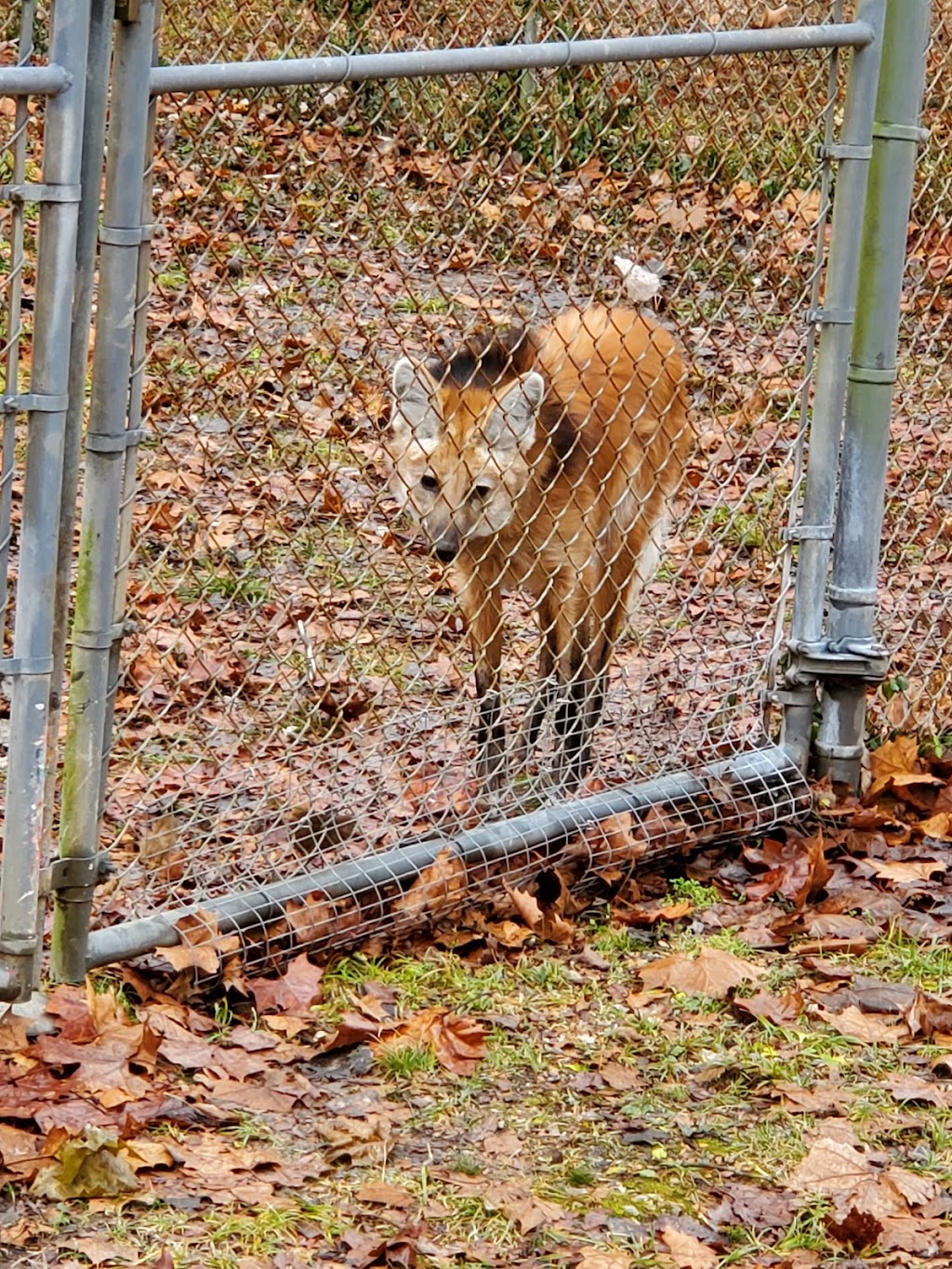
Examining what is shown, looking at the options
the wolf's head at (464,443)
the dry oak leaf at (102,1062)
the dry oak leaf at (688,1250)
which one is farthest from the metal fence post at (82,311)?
the wolf's head at (464,443)

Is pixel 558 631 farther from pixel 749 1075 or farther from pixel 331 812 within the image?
pixel 749 1075

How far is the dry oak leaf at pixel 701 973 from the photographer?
410cm

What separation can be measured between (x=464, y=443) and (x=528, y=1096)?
2.22 meters

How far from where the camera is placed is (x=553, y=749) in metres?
5.22

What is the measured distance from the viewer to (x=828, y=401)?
472cm

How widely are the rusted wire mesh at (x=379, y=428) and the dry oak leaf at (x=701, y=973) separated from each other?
0.67 meters

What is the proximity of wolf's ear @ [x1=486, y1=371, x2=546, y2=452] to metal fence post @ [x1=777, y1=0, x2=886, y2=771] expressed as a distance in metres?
0.81

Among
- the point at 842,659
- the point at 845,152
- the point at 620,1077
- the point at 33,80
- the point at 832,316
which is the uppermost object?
the point at 845,152

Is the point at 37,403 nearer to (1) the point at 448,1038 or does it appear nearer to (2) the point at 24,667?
(2) the point at 24,667


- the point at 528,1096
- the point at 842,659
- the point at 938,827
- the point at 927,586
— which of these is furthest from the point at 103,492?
the point at 927,586

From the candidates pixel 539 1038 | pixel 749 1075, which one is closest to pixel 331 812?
pixel 539 1038

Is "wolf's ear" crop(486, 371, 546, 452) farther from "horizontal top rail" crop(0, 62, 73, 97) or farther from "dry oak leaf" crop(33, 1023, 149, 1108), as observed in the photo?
"dry oak leaf" crop(33, 1023, 149, 1108)

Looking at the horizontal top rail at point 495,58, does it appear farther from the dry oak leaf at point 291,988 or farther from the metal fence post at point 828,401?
the dry oak leaf at point 291,988

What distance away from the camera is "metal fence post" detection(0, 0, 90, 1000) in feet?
10.0
